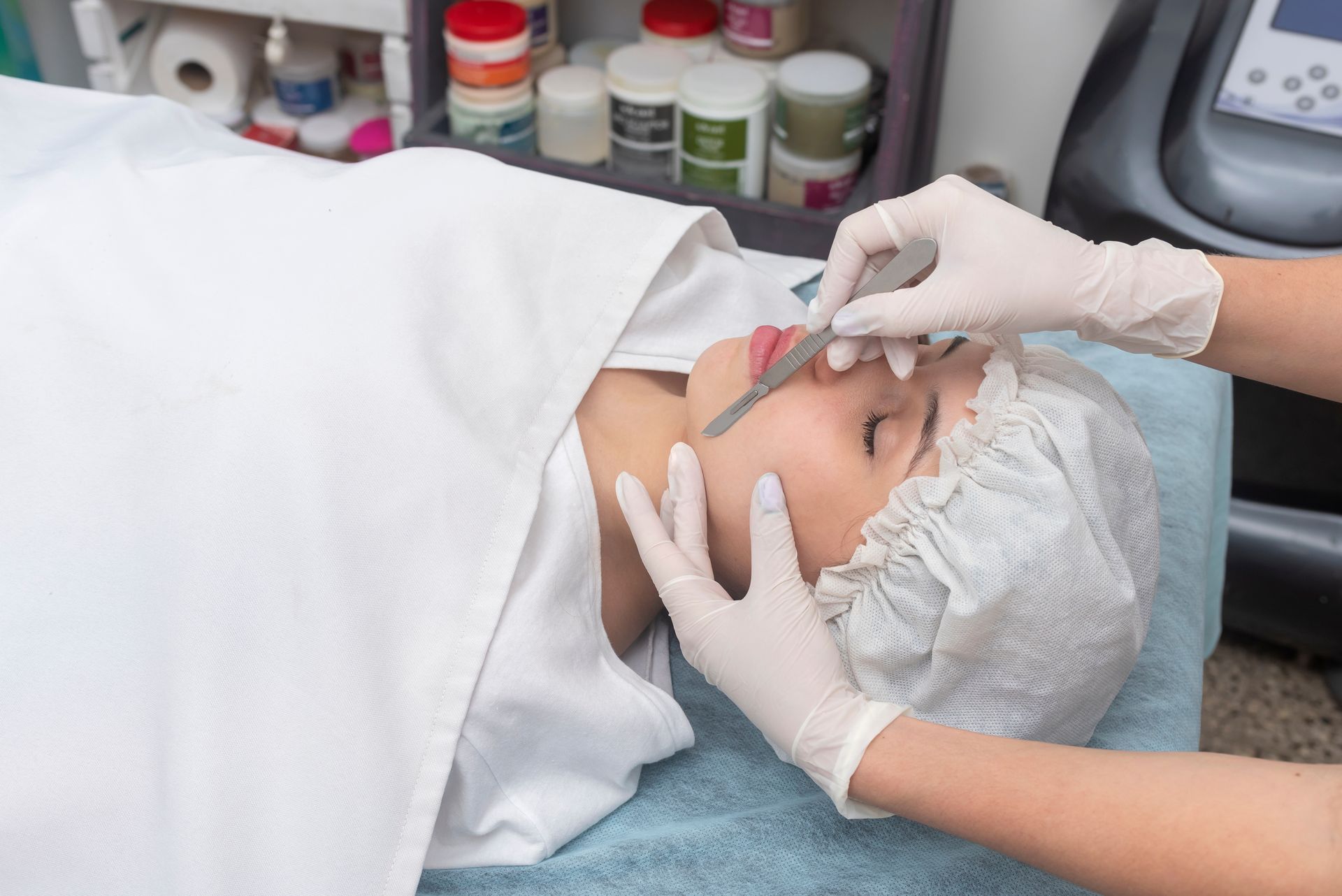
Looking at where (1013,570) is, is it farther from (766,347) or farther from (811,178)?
(811,178)

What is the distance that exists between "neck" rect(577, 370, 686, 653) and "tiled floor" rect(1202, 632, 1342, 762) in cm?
108

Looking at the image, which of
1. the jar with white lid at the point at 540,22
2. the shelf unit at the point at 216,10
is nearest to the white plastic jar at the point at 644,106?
the jar with white lid at the point at 540,22

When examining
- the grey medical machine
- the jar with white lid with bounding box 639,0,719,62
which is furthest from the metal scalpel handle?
the jar with white lid with bounding box 639,0,719,62

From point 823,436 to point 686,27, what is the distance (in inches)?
40.5

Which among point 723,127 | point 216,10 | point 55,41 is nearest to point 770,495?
point 723,127

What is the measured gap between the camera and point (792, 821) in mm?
998

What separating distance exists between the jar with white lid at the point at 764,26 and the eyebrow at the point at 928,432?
3.10 feet

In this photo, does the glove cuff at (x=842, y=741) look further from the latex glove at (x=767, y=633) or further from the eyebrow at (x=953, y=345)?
the eyebrow at (x=953, y=345)

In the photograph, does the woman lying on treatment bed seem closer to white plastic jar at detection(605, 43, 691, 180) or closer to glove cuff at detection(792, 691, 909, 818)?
glove cuff at detection(792, 691, 909, 818)

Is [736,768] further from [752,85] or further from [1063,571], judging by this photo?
[752,85]

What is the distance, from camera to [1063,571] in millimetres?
858

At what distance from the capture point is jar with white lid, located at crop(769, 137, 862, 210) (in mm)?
1645

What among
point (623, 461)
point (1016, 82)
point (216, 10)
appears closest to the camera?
point (623, 461)

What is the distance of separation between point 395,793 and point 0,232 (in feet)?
2.12
